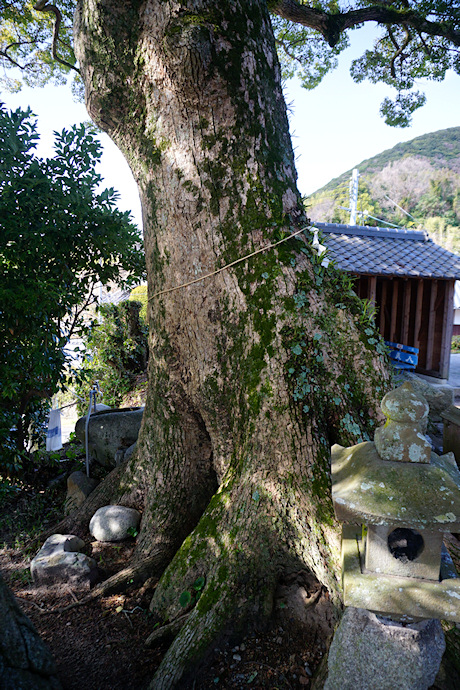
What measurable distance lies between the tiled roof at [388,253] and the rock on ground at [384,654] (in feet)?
23.2

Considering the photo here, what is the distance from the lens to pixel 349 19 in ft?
20.5

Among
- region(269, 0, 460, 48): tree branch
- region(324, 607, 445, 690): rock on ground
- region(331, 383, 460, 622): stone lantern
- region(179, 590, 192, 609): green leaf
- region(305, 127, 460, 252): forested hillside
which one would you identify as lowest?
region(179, 590, 192, 609): green leaf

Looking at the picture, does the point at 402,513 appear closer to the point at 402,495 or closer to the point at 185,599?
the point at 402,495

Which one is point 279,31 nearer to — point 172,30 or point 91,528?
point 172,30

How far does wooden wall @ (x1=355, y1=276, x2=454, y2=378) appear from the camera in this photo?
9953 millimetres

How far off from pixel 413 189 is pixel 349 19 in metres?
45.9

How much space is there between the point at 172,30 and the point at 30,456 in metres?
4.73

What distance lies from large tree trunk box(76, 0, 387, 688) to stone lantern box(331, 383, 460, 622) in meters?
0.78

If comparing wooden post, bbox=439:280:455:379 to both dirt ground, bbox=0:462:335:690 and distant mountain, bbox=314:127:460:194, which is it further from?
distant mountain, bbox=314:127:460:194

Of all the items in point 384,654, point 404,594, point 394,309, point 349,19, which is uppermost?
point 349,19

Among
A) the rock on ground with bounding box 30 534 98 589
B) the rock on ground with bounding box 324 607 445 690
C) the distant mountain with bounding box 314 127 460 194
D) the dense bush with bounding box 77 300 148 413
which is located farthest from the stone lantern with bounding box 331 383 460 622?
the distant mountain with bounding box 314 127 460 194

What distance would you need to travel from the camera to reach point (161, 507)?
3584 millimetres

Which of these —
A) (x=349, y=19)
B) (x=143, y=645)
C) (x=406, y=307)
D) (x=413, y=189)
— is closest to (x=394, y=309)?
(x=406, y=307)

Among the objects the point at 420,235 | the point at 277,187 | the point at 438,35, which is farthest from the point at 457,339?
the point at 277,187
